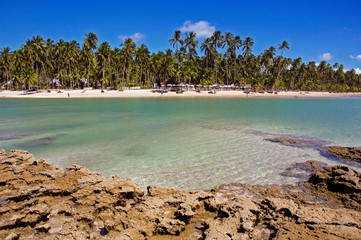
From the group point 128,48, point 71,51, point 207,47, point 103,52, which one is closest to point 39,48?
point 71,51

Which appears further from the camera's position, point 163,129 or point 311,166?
point 163,129

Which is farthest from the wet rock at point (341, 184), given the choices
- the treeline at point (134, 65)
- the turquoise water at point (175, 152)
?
the treeline at point (134, 65)

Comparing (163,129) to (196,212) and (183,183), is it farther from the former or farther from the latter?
(196,212)

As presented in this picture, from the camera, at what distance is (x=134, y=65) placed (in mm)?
78812

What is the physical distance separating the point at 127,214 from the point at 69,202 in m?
1.52

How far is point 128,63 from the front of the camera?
72000mm

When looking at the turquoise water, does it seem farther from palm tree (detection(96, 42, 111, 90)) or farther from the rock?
palm tree (detection(96, 42, 111, 90))

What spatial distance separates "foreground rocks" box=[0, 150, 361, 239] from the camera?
404 cm

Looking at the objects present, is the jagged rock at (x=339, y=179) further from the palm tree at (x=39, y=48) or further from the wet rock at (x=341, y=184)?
the palm tree at (x=39, y=48)

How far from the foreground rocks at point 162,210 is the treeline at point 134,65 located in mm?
63462

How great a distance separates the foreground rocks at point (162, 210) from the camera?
159 inches

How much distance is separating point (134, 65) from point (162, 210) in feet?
259

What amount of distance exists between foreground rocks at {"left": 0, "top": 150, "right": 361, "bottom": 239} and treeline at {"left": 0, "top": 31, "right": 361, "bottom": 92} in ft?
208

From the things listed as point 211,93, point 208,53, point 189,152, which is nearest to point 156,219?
point 189,152
